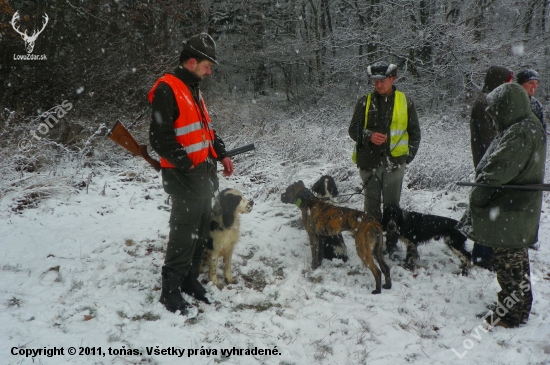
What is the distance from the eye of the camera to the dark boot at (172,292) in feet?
10.8

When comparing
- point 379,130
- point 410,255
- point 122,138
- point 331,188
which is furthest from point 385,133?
point 122,138

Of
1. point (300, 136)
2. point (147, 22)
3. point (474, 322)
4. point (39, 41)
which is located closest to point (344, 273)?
point (474, 322)

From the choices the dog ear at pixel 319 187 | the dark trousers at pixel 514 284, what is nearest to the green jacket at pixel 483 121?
the dark trousers at pixel 514 284

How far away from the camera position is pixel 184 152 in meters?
2.96

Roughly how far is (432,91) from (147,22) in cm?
1053

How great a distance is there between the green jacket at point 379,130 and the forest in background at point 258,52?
4.82 m

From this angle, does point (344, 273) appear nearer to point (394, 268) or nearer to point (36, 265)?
point (394, 268)

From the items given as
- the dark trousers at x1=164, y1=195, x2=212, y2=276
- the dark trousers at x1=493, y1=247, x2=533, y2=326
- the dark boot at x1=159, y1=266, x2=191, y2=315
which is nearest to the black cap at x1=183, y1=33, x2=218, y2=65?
the dark trousers at x1=164, y1=195, x2=212, y2=276

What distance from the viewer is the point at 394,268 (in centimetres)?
450

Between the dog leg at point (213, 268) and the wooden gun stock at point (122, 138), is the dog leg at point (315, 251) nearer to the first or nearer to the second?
the dog leg at point (213, 268)

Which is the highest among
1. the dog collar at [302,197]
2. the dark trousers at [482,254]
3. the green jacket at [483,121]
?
the green jacket at [483,121]

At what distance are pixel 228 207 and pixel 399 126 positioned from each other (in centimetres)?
226

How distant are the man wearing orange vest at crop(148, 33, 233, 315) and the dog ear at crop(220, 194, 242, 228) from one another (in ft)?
1.27

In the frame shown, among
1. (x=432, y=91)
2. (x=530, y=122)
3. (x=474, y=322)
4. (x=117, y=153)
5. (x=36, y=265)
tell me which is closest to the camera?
(x=530, y=122)
